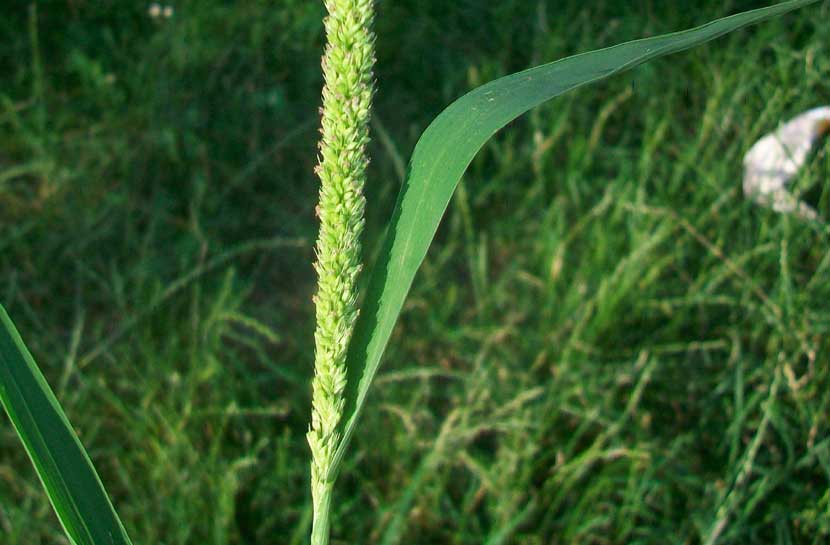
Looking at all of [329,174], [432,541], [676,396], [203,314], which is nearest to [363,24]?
[329,174]

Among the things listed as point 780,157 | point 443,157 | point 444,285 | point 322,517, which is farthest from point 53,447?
point 780,157

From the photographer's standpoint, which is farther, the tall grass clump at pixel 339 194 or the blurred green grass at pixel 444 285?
the blurred green grass at pixel 444 285

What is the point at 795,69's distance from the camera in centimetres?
208

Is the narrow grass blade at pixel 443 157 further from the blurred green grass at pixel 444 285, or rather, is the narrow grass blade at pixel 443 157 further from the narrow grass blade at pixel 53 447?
the blurred green grass at pixel 444 285

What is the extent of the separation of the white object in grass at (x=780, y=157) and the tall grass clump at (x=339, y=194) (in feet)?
4.59

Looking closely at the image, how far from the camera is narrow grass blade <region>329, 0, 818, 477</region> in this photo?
0.66 m

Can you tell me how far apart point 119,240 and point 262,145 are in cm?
47

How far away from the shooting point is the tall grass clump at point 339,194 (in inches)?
22.0

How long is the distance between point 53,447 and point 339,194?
29 cm

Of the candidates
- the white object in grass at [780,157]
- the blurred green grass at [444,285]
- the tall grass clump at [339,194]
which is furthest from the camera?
the white object in grass at [780,157]

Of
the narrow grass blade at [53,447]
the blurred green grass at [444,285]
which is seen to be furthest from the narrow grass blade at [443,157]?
the blurred green grass at [444,285]

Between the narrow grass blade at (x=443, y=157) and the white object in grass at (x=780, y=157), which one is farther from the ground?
the narrow grass blade at (x=443, y=157)

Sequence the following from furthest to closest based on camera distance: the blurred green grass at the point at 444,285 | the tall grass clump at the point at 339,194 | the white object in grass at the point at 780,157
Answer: the white object in grass at the point at 780,157, the blurred green grass at the point at 444,285, the tall grass clump at the point at 339,194

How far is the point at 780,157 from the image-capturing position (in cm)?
186
